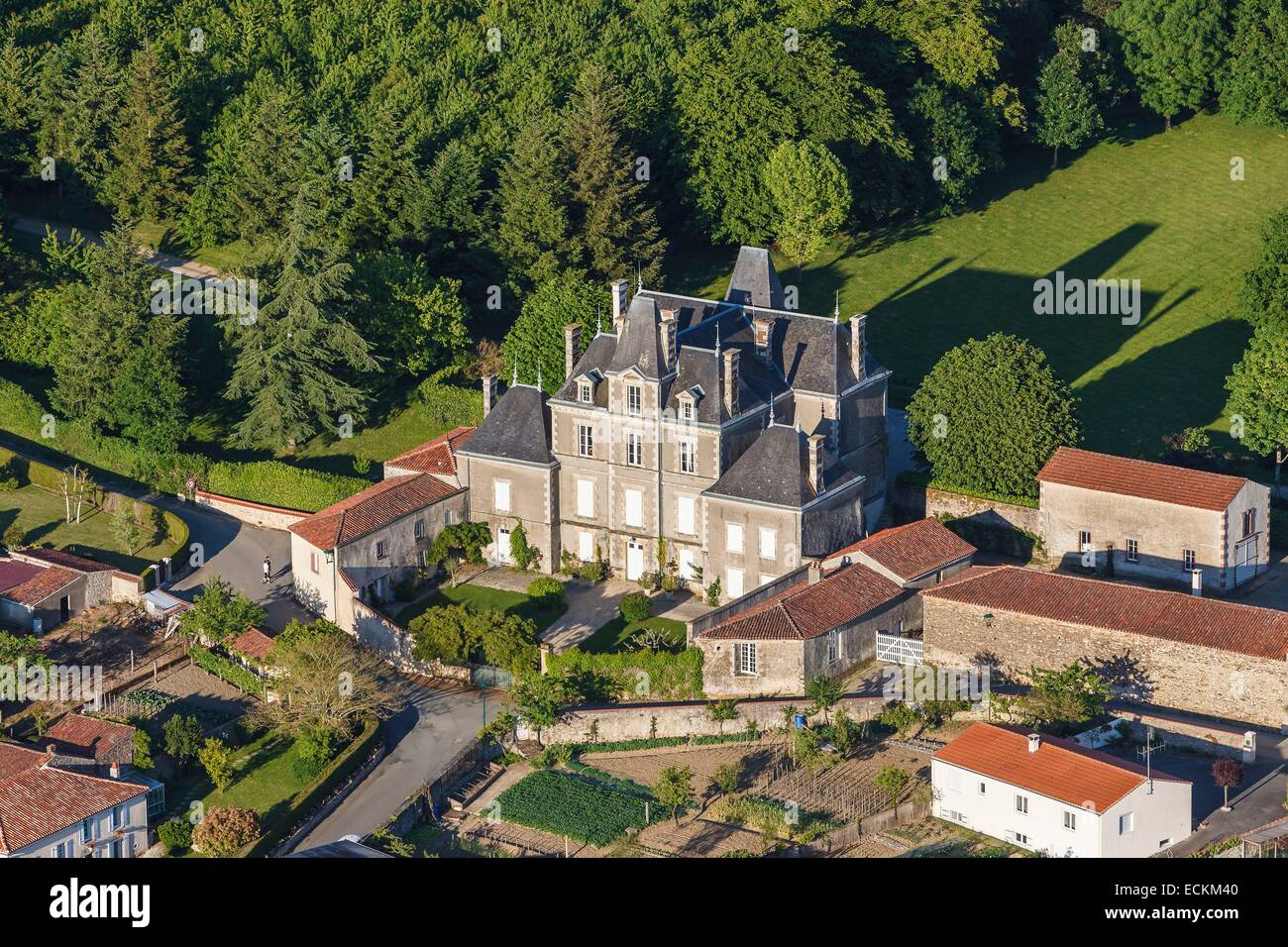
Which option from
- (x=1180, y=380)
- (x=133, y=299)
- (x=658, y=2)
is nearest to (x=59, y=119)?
(x=133, y=299)

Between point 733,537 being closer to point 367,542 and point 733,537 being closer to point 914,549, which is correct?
point 914,549

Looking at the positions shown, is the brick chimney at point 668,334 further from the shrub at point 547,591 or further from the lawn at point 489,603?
the lawn at point 489,603

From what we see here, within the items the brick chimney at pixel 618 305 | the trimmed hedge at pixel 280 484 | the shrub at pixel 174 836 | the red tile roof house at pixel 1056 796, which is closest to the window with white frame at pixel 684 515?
the brick chimney at pixel 618 305

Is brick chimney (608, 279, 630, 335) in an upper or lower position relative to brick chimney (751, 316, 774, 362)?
upper

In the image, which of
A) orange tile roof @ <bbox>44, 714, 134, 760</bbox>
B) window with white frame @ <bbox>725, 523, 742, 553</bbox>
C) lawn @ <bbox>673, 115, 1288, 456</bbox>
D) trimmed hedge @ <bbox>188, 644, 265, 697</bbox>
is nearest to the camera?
orange tile roof @ <bbox>44, 714, 134, 760</bbox>

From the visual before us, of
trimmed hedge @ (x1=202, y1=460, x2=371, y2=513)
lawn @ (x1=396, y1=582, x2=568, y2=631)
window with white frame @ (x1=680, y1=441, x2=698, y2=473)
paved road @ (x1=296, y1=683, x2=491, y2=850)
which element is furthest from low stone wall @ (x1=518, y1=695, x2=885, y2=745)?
trimmed hedge @ (x1=202, y1=460, x2=371, y2=513)

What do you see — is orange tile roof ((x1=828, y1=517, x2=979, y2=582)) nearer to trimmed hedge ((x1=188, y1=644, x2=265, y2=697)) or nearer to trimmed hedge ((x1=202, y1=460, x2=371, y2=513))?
trimmed hedge ((x1=188, y1=644, x2=265, y2=697))

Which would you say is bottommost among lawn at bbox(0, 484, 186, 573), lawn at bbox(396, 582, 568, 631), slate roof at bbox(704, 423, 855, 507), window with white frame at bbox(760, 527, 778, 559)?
lawn at bbox(396, 582, 568, 631)
